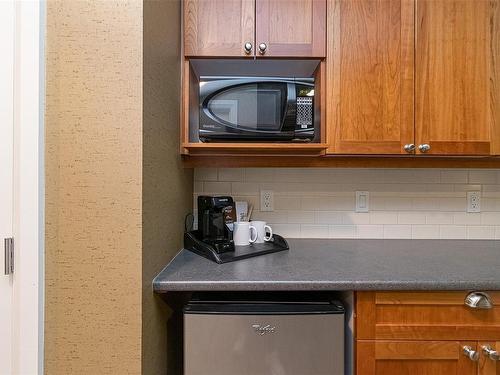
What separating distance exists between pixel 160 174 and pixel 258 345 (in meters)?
0.65

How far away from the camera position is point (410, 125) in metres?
1.23

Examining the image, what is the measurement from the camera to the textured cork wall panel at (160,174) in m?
0.83

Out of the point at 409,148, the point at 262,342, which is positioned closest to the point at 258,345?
the point at 262,342

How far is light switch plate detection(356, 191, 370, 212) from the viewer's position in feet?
5.12

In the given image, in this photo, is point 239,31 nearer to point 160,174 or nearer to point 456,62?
point 160,174

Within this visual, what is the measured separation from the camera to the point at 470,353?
908mm

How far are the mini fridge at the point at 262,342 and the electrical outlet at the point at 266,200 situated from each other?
0.72m

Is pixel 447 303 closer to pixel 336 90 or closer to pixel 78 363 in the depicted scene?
pixel 336 90

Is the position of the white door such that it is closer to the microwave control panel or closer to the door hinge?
the door hinge

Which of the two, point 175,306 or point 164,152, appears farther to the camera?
point 175,306

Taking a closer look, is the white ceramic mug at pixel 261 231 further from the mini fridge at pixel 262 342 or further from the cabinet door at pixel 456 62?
the cabinet door at pixel 456 62

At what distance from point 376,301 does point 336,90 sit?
2.83ft

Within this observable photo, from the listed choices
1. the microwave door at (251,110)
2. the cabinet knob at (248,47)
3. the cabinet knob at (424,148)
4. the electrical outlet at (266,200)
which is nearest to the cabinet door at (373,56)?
the cabinet knob at (424,148)

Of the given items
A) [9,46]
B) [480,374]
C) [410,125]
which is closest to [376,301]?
[480,374]
